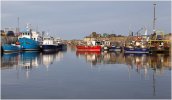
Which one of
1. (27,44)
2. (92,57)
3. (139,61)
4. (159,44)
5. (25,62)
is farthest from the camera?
(159,44)

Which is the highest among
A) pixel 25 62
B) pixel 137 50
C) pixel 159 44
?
pixel 159 44

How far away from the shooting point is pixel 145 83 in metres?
19.0

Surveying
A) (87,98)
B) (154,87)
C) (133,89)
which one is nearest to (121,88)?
(133,89)

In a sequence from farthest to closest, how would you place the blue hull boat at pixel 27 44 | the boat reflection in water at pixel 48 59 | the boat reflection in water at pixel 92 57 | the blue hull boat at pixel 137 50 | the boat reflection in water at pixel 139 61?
the blue hull boat at pixel 27 44 < the blue hull boat at pixel 137 50 < the boat reflection in water at pixel 92 57 < the boat reflection in water at pixel 48 59 < the boat reflection in water at pixel 139 61

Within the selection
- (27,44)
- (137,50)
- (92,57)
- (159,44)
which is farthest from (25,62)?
(159,44)

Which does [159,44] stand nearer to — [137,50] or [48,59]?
[137,50]

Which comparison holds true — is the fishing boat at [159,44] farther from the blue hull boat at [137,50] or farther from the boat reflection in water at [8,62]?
the boat reflection in water at [8,62]

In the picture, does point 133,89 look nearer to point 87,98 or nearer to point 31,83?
point 87,98

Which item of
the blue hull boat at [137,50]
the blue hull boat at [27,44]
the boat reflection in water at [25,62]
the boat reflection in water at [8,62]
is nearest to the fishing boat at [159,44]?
the blue hull boat at [137,50]

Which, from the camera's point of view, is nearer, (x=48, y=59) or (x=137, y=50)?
(x=48, y=59)

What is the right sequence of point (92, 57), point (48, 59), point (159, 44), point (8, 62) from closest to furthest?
1. point (8, 62)
2. point (48, 59)
3. point (92, 57)
4. point (159, 44)

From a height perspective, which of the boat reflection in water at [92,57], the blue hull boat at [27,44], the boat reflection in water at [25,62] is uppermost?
the blue hull boat at [27,44]

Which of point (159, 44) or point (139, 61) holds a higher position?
point (159, 44)

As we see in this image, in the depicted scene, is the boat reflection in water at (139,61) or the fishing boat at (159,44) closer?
the boat reflection in water at (139,61)
